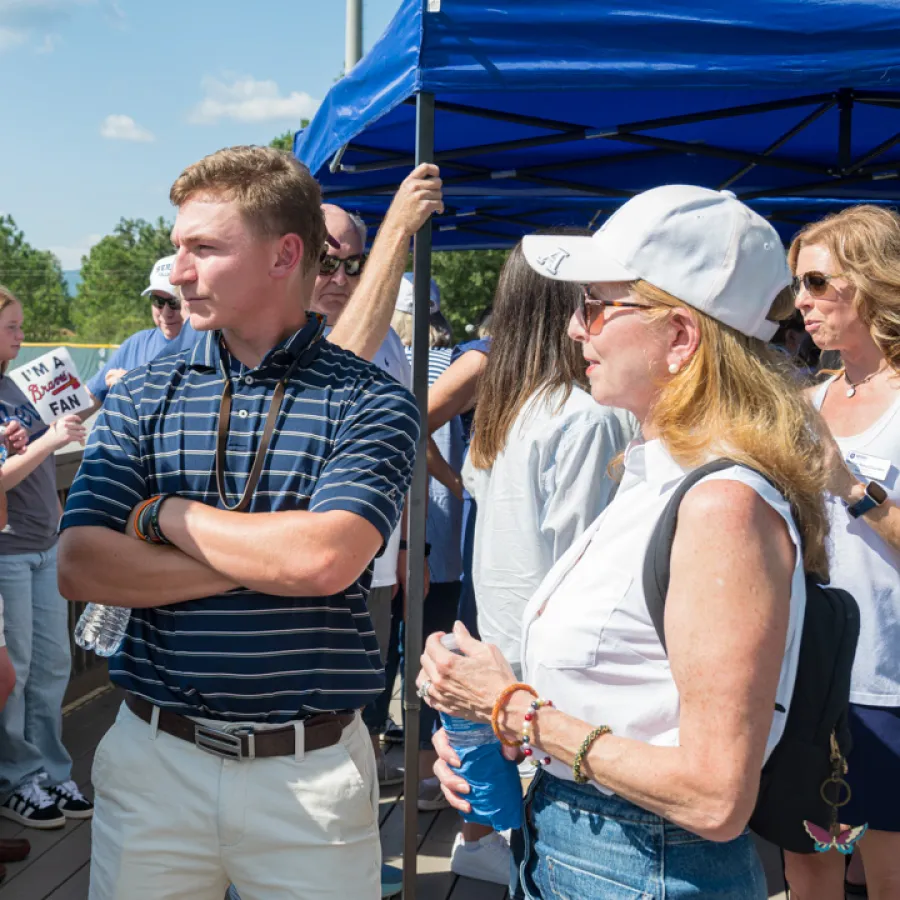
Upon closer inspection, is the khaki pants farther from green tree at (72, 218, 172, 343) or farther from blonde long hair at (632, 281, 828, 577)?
green tree at (72, 218, 172, 343)

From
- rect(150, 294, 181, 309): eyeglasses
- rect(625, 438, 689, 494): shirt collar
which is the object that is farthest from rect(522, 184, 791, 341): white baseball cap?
rect(150, 294, 181, 309): eyeglasses

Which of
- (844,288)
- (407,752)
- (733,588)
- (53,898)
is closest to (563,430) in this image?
(844,288)

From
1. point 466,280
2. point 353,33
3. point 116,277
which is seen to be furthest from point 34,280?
point 353,33

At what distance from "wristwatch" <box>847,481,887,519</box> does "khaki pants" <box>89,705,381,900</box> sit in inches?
52.1

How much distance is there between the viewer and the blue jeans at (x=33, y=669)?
3.95m

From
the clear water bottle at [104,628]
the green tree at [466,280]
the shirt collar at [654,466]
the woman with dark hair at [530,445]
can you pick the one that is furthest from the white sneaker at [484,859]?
the green tree at [466,280]

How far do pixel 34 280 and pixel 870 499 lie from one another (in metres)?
99.6

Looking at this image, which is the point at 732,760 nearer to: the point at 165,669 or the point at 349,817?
the point at 349,817

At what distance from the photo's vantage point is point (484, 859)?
134 inches

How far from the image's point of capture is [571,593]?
1.50 m

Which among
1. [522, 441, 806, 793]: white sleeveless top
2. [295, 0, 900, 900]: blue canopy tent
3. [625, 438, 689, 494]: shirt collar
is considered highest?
[295, 0, 900, 900]: blue canopy tent

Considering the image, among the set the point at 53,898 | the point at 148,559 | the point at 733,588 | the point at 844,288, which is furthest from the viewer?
the point at 53,898

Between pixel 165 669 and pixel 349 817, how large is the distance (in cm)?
43

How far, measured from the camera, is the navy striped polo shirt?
1.80 metres
